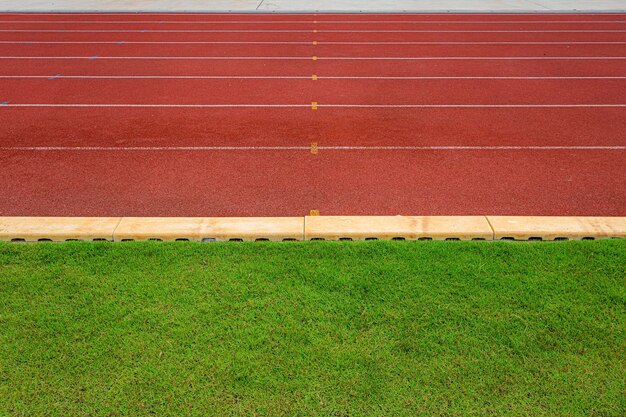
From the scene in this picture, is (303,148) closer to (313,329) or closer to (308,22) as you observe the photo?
(313,329)

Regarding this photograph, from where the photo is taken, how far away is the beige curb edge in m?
4.85

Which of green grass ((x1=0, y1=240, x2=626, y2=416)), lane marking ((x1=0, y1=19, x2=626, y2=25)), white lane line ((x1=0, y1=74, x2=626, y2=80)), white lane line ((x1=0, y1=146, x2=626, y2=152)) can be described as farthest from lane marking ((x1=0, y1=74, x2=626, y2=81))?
lane marking ((x1=0, y1=19, x2=626, y2=25))

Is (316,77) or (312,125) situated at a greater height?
(316,77)

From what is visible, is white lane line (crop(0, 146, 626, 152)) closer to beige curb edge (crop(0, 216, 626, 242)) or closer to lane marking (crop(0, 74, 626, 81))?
beige curb edge (crop(0, 216, 626, 242))

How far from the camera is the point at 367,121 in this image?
8320 millimetres

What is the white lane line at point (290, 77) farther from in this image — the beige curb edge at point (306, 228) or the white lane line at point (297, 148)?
the beige curb edge at point (306, 228)

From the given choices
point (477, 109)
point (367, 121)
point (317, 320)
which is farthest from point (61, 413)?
point (477, 109)

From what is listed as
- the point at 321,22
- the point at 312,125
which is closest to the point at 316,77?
the point at 312,125

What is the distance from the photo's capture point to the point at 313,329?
3760 millimetres

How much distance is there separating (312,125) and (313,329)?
4.94 metres

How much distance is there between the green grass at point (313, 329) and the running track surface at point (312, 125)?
1.17 meters

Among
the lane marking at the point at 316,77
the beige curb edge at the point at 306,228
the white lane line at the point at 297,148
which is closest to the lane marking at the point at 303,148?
the white lane line at the point at 297,148

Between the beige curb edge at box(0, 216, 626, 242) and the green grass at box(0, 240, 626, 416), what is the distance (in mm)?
160

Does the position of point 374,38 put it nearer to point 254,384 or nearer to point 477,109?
point 477,109
